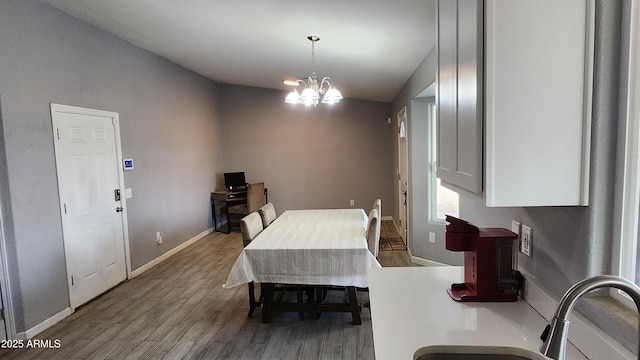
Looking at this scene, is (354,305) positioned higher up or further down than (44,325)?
higher up

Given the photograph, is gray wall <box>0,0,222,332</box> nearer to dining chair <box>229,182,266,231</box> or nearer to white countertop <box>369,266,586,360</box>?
dining chair <box>229,182,266,231</box>

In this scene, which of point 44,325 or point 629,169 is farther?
point 44,325

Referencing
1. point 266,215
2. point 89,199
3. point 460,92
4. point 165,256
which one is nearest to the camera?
point 460,92

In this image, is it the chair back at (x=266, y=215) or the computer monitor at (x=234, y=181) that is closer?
the chair back at (x=266, y=215)

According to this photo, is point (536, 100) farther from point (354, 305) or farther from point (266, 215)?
point (266, 215)

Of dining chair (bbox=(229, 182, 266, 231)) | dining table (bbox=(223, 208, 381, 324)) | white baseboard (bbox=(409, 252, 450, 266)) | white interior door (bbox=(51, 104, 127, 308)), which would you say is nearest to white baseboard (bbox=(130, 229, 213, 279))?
white interior door (bbox=(51, 104, 127, 308))

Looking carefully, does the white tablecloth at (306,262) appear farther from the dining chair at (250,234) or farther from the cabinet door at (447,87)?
the cabinet door at (447,87)

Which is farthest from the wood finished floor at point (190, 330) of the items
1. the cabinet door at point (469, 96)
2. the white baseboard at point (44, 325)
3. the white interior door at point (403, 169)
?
the white interior door at point (403, 169)

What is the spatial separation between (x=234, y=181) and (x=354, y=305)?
4374 mm

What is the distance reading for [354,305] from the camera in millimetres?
2830

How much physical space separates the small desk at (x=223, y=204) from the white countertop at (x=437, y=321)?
5.01m

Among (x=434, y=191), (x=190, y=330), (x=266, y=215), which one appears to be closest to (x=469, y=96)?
(x=190, y=330)

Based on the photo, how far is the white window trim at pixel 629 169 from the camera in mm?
893

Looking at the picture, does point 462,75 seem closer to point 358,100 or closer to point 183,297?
point 183,297
